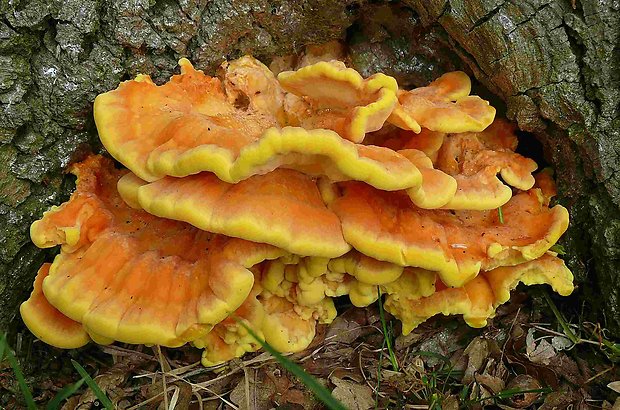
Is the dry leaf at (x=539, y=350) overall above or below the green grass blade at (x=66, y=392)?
below

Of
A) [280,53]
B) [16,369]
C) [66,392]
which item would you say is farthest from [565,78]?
[16,369]

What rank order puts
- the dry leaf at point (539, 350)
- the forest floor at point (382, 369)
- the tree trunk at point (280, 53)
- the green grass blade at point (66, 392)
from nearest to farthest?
1. the green grass blade at point (66, 392)
2. the tree trunk at point (280, 53)
3. the forest floor at point (382, 369)
4. the dry leaf at point (539, 350)

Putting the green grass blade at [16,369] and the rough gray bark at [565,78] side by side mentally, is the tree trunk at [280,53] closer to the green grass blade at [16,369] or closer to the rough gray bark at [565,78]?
the rough gray bark at [565,78]

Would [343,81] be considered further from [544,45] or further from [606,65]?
[606,65]

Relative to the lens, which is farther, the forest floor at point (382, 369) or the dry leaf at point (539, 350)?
the dry leaf at point (539, 350)

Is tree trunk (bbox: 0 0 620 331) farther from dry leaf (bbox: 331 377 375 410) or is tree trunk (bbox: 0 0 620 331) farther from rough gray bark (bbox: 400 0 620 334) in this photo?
dry leaf (bbox: 331 377 375 410)

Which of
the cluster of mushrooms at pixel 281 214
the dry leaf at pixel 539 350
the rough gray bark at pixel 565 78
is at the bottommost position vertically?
the dry leaf at pixel 539 350

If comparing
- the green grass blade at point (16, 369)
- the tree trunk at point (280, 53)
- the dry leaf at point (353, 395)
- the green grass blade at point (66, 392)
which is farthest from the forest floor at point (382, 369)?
the green grass blade at point (16, 369)
